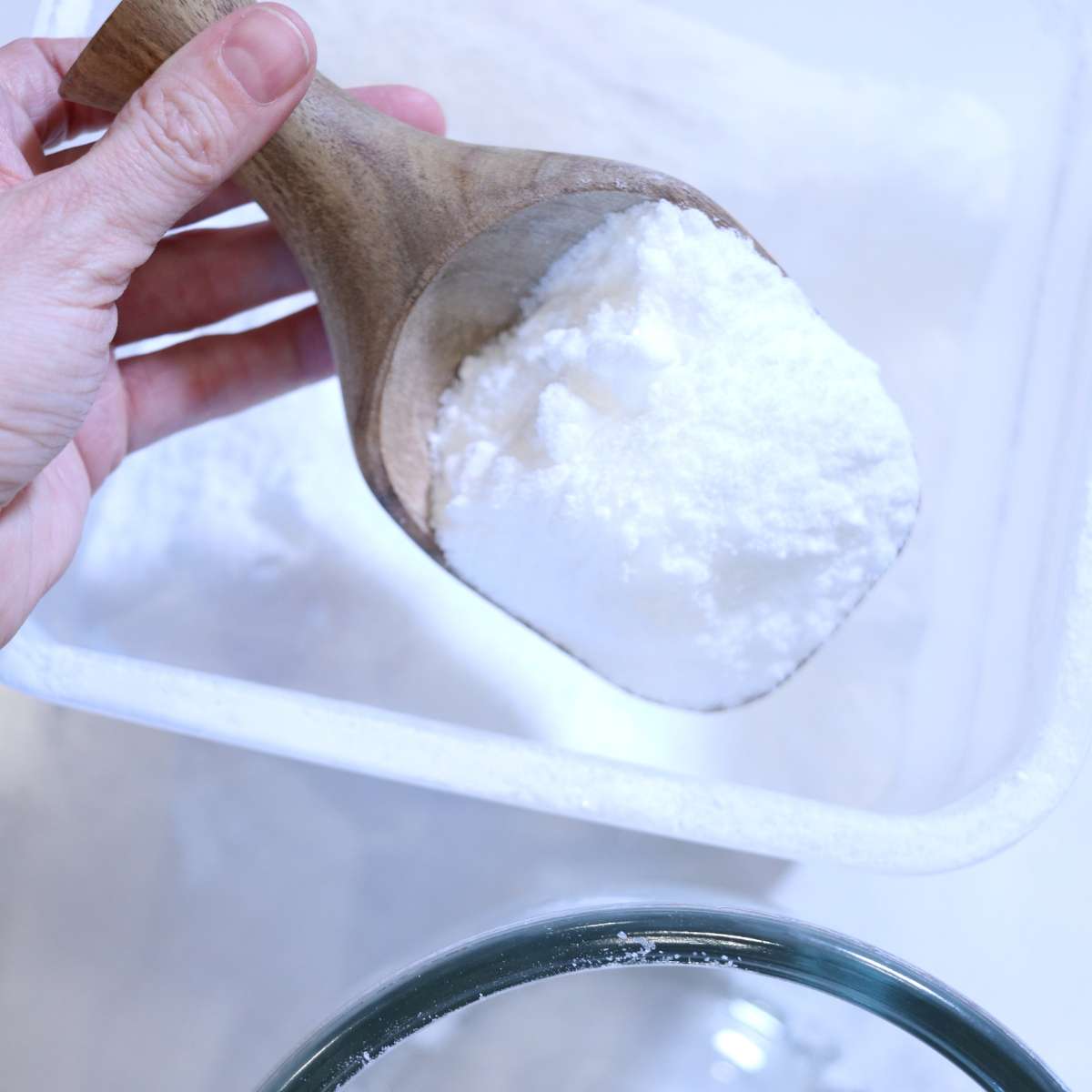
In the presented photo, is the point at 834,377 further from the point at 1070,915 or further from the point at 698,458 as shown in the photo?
the point at 1070,915

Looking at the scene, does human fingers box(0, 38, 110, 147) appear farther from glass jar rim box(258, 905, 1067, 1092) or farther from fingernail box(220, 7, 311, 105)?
glass jar rim box(258, 905, 1067, 1092)

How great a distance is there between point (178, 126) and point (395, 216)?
83mm

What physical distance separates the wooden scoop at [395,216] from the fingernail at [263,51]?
5cm

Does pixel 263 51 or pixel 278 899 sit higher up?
pixel 263 51

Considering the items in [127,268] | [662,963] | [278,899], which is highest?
[127,268]

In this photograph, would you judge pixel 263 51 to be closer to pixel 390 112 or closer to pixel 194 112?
pixel 194 112

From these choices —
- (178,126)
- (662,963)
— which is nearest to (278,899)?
(662,963)

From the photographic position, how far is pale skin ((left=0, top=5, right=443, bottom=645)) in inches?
12.3

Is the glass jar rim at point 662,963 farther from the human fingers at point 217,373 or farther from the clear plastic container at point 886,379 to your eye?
the human fingers at point 217,373

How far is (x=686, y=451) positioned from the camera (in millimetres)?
356

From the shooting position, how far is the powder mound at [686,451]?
1.17 ft

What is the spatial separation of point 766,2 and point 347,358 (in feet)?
0.93

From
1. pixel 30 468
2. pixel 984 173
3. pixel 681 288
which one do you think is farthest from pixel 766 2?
pixel 30 468

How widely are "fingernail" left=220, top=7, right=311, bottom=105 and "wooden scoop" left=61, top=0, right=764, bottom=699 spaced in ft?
0.16
